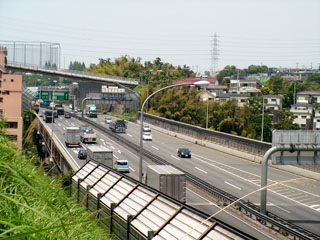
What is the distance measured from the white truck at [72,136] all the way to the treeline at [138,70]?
81591mm

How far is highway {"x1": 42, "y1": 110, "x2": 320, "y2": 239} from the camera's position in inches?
1152

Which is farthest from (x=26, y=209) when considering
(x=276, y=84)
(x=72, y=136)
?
(x=276, y=84)

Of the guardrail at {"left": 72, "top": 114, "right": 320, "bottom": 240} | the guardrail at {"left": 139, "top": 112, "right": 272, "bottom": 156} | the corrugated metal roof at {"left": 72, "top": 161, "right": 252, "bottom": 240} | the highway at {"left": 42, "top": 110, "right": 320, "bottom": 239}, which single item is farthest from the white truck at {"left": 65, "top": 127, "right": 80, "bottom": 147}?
the corrugated metal roof at {"left": 72, "top": 161, "right": 252, "bottom": 240}

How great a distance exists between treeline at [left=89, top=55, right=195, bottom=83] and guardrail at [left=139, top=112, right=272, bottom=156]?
58.8 m

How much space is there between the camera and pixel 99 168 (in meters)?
17.5

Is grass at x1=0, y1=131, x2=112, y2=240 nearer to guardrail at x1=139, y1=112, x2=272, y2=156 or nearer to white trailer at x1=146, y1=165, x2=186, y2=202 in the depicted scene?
white trailer at x1=146, y1=165, x2=186, y2=202

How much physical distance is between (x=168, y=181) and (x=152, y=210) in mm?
16242

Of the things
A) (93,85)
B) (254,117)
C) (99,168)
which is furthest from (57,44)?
(99,168)

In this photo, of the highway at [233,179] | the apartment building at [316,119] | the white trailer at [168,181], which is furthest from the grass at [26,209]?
the apartment building at [316,119]

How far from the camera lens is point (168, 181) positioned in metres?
26.6

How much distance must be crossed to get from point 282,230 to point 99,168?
33.7 feet

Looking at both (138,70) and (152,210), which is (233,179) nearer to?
(152,210)

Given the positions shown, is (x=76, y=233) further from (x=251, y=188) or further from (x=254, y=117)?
(x=254, y=117)

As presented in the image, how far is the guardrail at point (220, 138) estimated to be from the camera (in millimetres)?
52466
